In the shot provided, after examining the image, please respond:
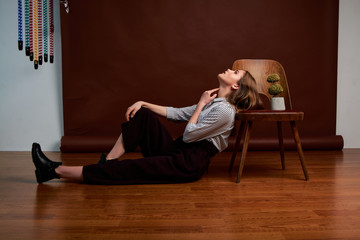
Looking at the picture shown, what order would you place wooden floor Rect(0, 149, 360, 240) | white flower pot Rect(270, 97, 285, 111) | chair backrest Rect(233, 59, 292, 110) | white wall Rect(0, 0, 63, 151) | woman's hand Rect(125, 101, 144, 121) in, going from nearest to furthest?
wooden floor Rect(0, 149, 360, 240) < woman's hand Rect(125, 101, 144, 121) < white flower pot Rect(270, 97, 285, 111) < chair backrest Rect(233, 59, 292, 110) < white wall Rect(0, 0, 63, 151)

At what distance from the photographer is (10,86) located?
338 centimetres

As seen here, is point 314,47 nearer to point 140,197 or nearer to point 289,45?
point 289,45

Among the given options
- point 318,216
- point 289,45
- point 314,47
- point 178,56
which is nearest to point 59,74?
point 178,56

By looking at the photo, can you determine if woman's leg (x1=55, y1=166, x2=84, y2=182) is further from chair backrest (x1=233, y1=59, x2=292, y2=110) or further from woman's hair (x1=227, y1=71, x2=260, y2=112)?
chair backrest (x1=233, y1=59, x2=292, y2=110)

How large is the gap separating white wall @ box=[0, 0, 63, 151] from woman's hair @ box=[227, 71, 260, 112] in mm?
1934

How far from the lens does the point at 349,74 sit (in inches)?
141

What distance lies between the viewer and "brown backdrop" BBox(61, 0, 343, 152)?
11.1ft

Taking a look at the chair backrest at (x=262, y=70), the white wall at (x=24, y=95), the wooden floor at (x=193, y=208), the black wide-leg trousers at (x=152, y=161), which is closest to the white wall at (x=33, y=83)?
the white wall at (x=24, y=95)

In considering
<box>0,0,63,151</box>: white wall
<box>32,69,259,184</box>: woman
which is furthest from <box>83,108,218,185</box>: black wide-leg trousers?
<box>0,0,63,151</box>: white wall

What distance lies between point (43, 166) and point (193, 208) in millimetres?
933

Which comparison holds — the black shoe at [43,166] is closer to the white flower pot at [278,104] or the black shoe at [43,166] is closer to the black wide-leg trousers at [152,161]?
the black wide-leg trousers at [152,161]

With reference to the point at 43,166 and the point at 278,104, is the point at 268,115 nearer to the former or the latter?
the point at 278,104

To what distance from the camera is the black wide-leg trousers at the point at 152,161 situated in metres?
2.02

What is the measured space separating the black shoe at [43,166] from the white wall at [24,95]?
1473mm
